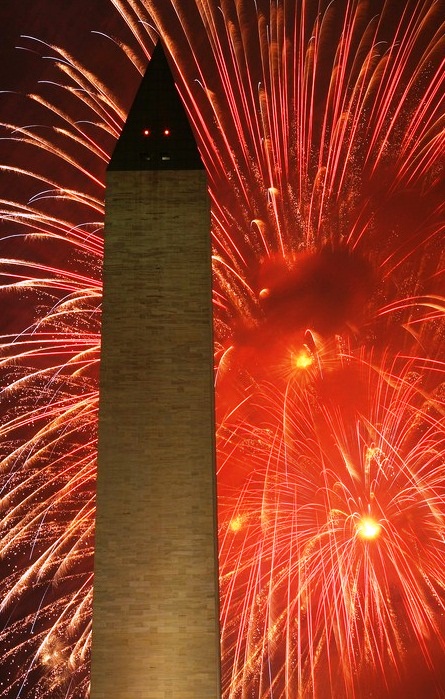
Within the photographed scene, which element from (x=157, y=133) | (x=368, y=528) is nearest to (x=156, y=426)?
(x=157, y=133)

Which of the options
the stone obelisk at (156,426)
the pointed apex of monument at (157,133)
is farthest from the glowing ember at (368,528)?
the pointed apex of monument at (157,133)

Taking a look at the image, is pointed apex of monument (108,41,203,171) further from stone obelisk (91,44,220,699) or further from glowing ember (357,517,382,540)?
glowing ember (357,517,382,540)

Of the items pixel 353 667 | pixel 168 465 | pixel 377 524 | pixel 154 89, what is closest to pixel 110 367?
pixel 168 465

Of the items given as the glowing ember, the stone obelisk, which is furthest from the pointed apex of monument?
the glowing ember

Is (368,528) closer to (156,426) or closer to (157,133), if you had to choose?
(156,426)

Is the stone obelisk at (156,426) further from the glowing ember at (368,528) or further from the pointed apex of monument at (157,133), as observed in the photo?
the glowing ember at (368,528)
